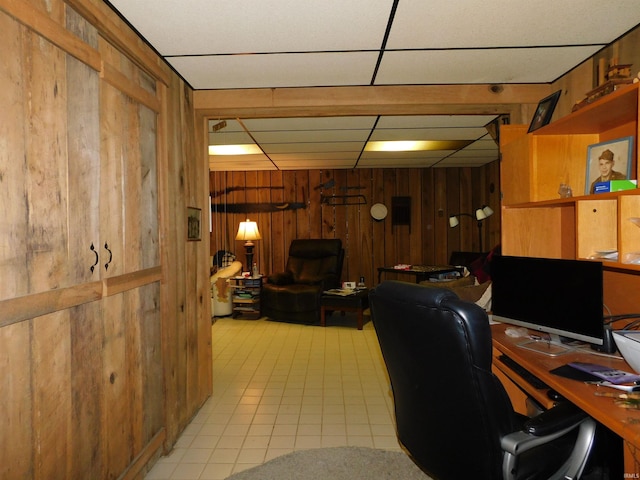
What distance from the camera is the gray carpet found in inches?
83.2

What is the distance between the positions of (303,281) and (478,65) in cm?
426

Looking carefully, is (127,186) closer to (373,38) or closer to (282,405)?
(373,38)

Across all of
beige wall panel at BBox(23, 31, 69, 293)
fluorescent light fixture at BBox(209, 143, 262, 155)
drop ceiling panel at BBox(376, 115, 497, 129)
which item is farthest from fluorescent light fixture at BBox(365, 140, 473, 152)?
beige wall panel at BBox(23, 31, 69, 293)

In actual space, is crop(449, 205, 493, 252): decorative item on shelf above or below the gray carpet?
above

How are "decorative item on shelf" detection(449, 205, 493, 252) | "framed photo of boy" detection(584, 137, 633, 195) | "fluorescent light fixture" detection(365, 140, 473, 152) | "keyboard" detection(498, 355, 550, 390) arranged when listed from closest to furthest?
"keyboard" detection(498, 355, 550, 390) < "framed photo of boy" detection(584, 137, 633, 195) < "fluorescent light fixture" detection(365, 140, 473, 152) < "decorative item on shelf" detection(449, 205, 493, 252)

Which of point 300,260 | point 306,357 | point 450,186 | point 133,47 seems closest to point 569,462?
point 133,47

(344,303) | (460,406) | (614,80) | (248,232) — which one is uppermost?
(614,80)

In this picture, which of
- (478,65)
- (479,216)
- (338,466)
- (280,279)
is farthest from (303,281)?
(478,65)

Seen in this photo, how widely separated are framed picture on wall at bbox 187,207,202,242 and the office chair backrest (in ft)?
5.74

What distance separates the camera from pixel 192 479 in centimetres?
212

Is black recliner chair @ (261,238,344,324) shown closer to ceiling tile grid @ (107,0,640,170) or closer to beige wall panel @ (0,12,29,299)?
ceiling tile grid @ (107,0,640,170)

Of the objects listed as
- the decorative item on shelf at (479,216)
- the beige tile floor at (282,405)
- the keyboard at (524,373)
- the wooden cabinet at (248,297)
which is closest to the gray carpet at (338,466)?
the beige tile floor at (282,405)

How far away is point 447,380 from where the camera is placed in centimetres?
128

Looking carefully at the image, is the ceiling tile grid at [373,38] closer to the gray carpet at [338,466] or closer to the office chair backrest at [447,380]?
the office chair backrest at [447,380]
